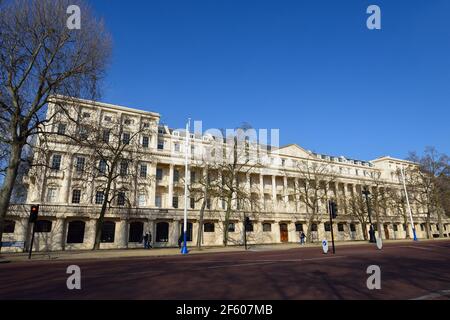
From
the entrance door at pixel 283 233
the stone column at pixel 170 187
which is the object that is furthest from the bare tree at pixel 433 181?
the stone column at pixel 170 187

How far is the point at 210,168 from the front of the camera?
3594 centimetres

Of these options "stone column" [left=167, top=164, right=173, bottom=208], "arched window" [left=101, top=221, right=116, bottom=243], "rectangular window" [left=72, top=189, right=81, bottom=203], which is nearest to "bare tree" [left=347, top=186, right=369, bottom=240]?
"stone column" [left=167, top=164, right=173, bottom=208]

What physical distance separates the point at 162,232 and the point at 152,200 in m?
4.84

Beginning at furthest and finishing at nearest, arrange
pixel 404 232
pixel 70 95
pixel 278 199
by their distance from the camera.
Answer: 1. pixel 404 232
2. pixel 278 199
3. pixel 70 95

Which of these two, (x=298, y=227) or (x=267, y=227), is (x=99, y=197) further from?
(x=298, y=227)

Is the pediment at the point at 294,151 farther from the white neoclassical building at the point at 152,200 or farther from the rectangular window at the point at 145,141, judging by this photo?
the rectangular window at the point at 145,141

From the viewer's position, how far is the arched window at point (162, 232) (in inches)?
1542

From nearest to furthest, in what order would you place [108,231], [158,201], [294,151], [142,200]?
1. [108,231]
2. [142,200]
3. [158,201]
4. [294,151]

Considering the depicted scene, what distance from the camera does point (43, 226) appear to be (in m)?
33.5

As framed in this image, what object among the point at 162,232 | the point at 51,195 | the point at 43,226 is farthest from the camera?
the point at 162,232

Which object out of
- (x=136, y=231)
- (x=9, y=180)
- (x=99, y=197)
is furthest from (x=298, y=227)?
(x=9, y=180)
